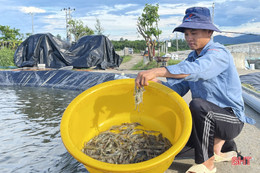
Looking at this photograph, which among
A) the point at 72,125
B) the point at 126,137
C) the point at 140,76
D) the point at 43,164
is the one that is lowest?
the point at 43,164

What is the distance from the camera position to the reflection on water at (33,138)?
7.00 feet

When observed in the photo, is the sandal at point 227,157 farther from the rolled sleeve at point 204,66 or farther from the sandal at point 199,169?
the rolled sleeve at point 204,66

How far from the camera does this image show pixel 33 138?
9.18 ft

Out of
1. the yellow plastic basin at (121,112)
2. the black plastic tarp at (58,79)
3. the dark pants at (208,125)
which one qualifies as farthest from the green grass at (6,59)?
the dark pants at (208,125)

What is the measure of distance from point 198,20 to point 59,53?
33.1ft

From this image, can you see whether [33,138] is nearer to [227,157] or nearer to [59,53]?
[227,157]

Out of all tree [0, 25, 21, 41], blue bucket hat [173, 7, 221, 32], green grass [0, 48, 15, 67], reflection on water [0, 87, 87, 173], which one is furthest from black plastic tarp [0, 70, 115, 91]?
tree [0, 25, 21, 41]

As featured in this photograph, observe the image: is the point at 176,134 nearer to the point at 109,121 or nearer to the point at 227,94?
the point at 227,94

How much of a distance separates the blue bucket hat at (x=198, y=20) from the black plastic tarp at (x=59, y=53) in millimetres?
9211

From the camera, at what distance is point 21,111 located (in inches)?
160

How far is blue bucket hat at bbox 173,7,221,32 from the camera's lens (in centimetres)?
164

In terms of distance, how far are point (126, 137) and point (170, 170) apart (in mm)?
447

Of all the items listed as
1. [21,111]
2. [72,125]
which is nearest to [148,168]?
[72,125]

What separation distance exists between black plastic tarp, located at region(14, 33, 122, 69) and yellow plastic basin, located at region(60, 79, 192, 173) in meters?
8.81
